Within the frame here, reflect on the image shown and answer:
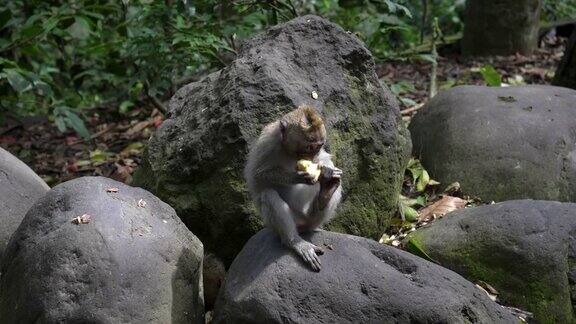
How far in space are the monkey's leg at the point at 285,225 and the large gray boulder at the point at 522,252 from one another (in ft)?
4.15

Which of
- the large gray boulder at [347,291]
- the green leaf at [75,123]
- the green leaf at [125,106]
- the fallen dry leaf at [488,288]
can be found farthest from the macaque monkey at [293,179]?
the green leaf at [125,106]

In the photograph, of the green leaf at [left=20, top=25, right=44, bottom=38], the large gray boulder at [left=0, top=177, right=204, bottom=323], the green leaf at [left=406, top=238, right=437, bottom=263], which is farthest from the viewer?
the green leaf at [left=20, top=25, right=44, bottom=38]

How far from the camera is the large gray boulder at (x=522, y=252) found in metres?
5.19

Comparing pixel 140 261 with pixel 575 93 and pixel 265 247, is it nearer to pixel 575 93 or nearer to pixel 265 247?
pixel 265 247

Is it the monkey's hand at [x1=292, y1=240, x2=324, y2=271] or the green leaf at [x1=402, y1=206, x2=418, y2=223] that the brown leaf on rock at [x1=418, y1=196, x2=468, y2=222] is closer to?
the green leaf at [x1=402, y1=206, x2=418, y2=223]

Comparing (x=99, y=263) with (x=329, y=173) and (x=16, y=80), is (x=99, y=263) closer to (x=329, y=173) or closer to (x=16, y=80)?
(x=329, y=173)

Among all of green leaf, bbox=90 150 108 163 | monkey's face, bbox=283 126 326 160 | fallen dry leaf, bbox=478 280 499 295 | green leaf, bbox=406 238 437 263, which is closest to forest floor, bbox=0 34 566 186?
green leaf, bbox=90 150 108 163

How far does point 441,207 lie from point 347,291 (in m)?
2.45

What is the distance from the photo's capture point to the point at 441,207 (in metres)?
6.57

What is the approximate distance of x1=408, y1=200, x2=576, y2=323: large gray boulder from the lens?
519cm

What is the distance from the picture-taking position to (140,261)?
457 centimetres

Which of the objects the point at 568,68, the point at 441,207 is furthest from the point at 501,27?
the point at 441,207

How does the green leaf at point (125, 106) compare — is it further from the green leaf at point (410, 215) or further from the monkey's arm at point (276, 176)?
the monkey's arm at point (276, 176)

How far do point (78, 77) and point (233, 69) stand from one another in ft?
14.8
